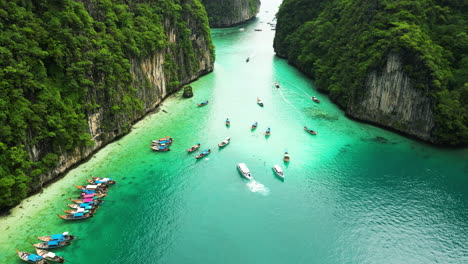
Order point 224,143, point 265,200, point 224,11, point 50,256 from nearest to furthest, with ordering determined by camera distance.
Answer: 1. point 50,256
2. point 265,200
3. point 224,143
4. point 224,11

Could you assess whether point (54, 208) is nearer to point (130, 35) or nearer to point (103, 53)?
point (103, 53)

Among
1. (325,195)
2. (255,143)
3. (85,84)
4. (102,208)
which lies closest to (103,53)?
(85,84)

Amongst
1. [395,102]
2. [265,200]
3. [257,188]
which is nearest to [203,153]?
[257,188]

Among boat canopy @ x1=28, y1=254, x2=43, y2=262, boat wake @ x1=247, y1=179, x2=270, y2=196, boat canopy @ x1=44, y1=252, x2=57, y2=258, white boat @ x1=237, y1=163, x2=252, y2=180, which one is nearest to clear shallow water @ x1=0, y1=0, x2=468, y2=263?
boat wake @ x1=247, y1=179, x2=270, y2=196

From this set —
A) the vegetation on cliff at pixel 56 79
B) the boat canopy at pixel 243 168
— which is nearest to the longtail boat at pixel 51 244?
the vegetation on cliff at pixel 56 79

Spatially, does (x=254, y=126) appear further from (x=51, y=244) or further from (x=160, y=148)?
(x=51, y=244)

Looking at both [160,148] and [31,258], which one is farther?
[160,148]
